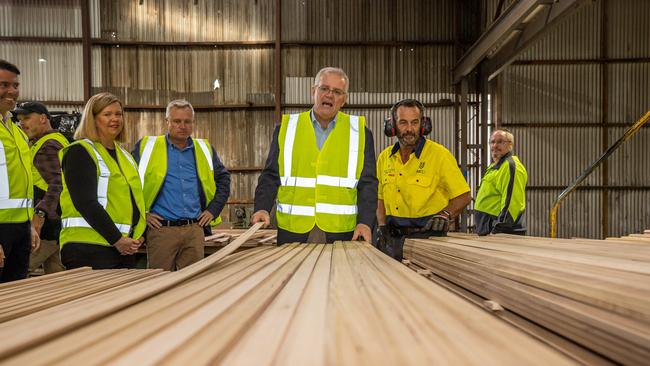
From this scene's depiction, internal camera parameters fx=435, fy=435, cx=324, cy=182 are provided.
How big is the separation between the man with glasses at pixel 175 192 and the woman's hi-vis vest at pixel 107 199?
730mm

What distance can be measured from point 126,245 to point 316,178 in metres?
1.26

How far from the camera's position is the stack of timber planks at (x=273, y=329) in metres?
0.71

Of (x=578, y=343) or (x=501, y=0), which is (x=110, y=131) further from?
(x=501, y=0)

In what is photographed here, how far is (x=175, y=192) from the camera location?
3.77 meters

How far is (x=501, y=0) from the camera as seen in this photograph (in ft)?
27.8

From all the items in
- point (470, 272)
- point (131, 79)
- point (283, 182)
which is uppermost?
point (131, 79)

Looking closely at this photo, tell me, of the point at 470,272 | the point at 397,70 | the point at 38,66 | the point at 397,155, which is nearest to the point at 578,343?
the point at 470,272

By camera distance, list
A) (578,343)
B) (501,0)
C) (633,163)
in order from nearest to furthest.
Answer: (578,343), (501,0), (633,163)

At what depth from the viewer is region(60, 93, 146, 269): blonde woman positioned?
8.60 ft

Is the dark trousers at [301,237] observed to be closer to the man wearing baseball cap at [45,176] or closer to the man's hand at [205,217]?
the man's hand at [205,217]

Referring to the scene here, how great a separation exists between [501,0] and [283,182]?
758 centimetres

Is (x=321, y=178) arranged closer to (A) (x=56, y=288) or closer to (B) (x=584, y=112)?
(A) (x=56, y=288)

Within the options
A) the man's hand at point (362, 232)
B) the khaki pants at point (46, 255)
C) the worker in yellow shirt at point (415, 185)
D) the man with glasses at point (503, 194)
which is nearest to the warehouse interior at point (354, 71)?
the man with glasses at point (503, 194)

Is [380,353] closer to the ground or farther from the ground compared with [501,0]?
closer to the ground
